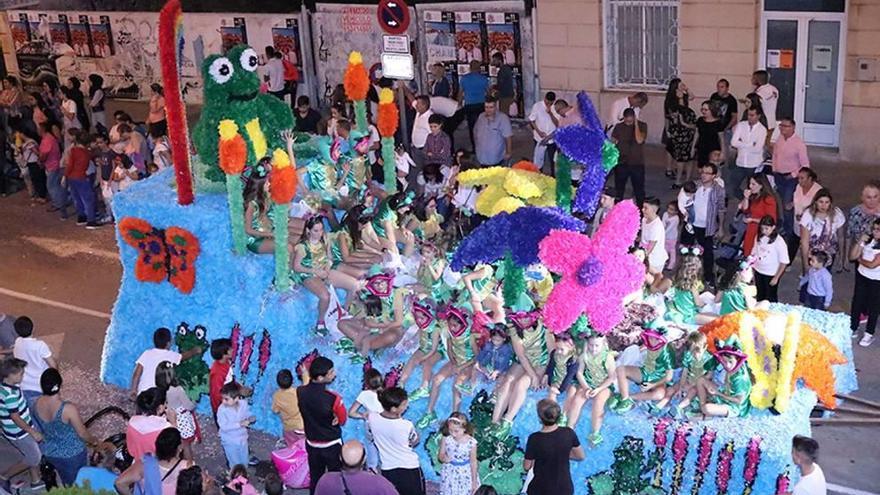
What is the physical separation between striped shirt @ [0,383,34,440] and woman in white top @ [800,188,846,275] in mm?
7100

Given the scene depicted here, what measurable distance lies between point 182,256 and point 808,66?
957cm

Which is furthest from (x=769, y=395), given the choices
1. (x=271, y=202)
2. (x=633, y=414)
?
(x=271, y=202)

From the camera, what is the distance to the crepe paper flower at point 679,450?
8.70 metres

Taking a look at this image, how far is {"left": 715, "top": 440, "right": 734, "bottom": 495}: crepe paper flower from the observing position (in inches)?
338

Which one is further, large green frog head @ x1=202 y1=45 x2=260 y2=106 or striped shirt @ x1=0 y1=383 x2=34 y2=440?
large green frog head @ x1=202 y1=45 x2=260 y2=106

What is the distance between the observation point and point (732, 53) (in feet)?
54.3

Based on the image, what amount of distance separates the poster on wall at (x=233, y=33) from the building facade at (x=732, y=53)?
234 inches

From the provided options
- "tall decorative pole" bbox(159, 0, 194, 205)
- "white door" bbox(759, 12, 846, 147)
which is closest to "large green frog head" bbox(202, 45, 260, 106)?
"tall decorative pole" bbox(159, 0, 194, 205)

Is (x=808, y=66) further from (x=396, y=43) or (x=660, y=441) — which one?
(x=660, y=441)

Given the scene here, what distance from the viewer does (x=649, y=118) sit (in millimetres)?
17656

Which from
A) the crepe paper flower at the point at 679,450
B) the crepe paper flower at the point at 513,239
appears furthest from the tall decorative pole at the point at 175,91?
the crepe paper flower at the point at 679,450

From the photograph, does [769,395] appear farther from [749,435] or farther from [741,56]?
[741,56]

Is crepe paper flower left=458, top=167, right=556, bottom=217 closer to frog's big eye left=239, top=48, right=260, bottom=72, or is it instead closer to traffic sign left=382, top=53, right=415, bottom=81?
frog's big eye left=239, top=48, right=260, bottom=72

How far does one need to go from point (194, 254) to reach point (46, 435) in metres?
2.35
